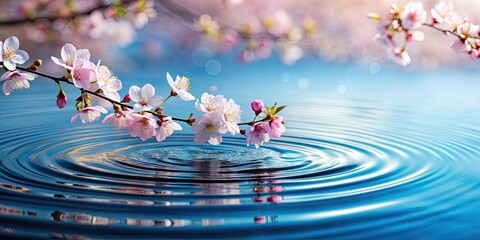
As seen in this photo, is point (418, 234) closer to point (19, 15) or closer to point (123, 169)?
point (123, 169)

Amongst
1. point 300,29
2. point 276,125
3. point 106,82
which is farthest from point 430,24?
point 300,29

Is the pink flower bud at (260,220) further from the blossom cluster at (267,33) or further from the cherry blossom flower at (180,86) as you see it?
the blossom cluster at (267,33)

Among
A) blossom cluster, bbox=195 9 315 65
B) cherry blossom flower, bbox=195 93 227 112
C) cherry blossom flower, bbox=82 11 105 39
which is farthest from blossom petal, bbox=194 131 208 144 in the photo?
cherry blossom flower, bbox=82 11 105 39

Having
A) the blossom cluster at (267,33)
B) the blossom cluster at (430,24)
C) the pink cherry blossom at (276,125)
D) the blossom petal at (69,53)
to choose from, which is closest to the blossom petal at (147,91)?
the blossom petal at (69,53)

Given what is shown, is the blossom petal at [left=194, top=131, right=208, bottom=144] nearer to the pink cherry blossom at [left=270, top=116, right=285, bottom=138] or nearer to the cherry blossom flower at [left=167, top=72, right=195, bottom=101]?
the cherry blossom flower at [left=167, top=72, right=195, bottom=101]

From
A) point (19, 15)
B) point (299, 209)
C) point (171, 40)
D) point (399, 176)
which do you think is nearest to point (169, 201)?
point (299, 209)
